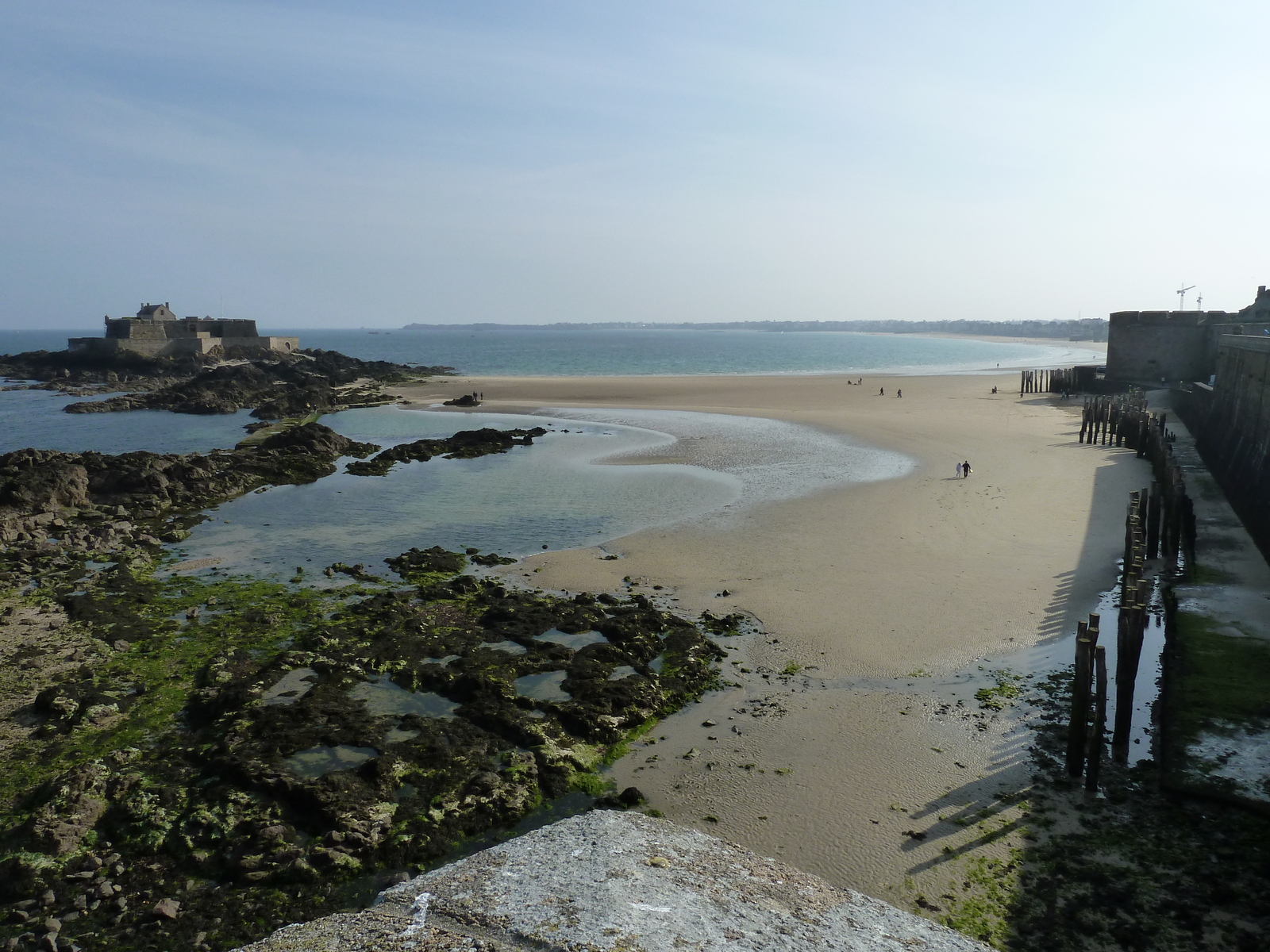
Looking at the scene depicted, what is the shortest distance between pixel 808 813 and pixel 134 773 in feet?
24.9

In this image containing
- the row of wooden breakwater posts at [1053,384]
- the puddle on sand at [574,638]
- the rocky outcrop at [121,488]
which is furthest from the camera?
the row of wooden breakwater posts at [1053,384]

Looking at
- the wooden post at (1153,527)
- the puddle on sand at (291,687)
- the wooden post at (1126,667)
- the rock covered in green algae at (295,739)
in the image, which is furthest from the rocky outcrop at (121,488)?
the wooden post at (1153,527)

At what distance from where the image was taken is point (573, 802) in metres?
9.18

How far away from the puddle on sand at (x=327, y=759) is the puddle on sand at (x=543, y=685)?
7.80ft

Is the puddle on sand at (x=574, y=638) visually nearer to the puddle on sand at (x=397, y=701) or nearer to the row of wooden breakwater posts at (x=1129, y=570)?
the puddle on sand at (x=397, y=701)

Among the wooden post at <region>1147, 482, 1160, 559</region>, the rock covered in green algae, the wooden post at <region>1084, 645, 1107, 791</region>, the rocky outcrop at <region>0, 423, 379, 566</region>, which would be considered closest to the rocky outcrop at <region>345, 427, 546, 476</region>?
the rocky outcrop at <region>0, 423, 379, 566</region>

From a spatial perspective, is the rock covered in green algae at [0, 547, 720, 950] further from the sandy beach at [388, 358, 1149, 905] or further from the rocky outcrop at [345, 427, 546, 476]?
the rocky outcrop at [345, 427, 546, 476]

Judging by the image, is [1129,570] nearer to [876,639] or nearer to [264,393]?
[876,639]

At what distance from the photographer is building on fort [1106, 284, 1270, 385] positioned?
145 feet

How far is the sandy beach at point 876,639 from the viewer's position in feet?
28.3

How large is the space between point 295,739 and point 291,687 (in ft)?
6.15

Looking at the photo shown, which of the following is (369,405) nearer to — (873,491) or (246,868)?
(873,491)

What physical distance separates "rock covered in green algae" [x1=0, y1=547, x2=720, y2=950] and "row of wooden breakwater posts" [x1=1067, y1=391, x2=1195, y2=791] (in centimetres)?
487

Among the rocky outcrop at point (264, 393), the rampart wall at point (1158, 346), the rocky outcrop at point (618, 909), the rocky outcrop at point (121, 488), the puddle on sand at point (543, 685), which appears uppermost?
the rampart wall at point (1158, 346)
